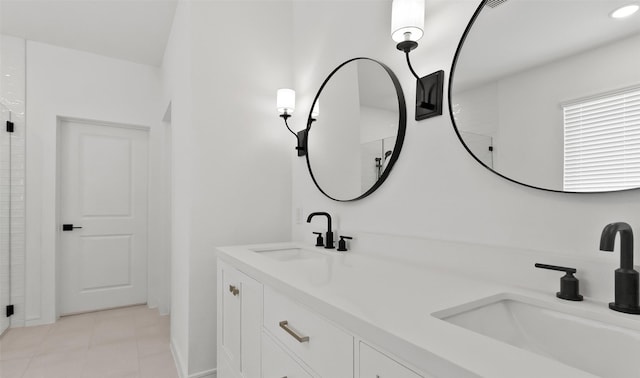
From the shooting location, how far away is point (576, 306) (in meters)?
0.77

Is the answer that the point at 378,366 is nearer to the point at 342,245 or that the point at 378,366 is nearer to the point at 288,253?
the point at 342,245

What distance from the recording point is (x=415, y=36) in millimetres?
1172

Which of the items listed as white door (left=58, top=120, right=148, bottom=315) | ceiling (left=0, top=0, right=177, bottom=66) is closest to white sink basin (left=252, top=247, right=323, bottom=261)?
ceiling (left=0, top=0, right=177, bottom=66)

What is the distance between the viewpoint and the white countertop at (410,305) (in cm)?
50

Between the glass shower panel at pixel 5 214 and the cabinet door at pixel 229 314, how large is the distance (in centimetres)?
254

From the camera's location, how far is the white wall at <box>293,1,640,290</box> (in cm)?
86

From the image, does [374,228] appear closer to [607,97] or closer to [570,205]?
[570,205]

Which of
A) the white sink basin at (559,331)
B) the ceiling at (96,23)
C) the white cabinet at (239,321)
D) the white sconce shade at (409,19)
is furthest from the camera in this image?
the ceiling at (96,23)

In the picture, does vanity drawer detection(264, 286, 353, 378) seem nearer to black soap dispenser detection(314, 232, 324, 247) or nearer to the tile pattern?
black soap dispenser detection(314, 232, 324, 247)

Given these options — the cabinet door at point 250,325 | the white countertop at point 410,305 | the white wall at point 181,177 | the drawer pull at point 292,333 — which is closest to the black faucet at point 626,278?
the white countertop at point 410,305

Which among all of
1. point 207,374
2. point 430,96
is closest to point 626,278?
point 430,96

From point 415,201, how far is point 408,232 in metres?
0.14

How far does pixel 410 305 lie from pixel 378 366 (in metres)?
0.18

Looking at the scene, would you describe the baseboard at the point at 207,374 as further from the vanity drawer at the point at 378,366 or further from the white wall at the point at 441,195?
the vanity drawer at the point at 378,366
